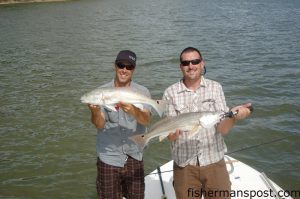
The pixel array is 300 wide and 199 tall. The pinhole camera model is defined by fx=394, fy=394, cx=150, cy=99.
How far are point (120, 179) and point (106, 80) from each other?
1292 cm

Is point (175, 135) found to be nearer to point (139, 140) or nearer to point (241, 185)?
point (139, 140)

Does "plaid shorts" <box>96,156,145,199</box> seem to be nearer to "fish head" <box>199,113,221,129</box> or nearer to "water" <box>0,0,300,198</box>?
"fish head" <box>199,113,221,129</box>

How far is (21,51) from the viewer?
2675 centimetres

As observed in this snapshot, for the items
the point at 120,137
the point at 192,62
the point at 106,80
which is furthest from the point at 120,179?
the point at 106,80

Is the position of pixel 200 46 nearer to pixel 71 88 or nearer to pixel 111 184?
pixel 71 88

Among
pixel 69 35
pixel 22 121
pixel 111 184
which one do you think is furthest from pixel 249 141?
pixel 69 35

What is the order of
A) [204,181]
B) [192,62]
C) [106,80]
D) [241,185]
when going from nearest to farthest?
[192,62], [204,181], [241,185], [106,80]

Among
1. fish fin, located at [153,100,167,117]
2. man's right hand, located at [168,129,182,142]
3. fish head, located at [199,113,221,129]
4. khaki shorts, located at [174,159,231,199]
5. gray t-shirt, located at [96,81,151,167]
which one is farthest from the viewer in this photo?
gray t-shirt, located at [96,81,151,167]

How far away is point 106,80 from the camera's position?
18.8 meters

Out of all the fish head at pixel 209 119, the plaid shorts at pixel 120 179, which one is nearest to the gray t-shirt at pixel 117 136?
the plaid shorts at pixel 120 179

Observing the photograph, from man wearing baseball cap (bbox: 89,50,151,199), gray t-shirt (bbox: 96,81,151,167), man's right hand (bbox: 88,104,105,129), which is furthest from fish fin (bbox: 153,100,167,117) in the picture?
man's right hand (bbox: 88,104,105,129)

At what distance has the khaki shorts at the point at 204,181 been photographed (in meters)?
5.75

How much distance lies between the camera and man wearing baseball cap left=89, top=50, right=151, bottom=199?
5715 mm

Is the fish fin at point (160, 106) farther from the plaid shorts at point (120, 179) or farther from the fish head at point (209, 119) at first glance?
the plaid shorts at point (120, 179)
